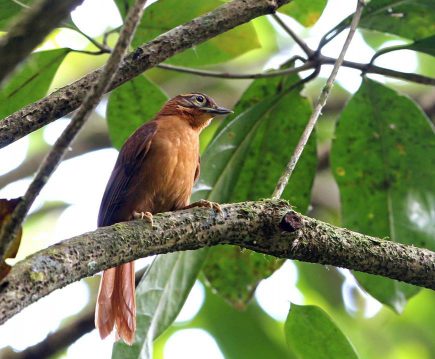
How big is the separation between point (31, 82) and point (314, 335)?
188cm

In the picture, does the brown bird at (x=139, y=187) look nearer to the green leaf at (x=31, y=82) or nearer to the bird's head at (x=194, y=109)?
the bird's head at (x=194, y=109)

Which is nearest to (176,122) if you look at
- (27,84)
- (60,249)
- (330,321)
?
(27,84)

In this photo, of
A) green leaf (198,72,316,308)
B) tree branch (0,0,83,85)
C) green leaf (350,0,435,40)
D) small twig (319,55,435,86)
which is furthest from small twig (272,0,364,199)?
tree branch (0,0,83,85)

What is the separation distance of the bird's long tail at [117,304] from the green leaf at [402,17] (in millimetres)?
1881

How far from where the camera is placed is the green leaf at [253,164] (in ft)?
14.7

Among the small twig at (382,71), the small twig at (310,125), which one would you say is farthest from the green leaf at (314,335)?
the small twig at (382,71)

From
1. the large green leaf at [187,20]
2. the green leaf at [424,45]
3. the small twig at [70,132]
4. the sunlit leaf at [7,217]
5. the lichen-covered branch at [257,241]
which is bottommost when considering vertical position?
the sunlit leaf at [7,217]

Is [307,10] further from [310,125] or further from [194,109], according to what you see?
[310,125]

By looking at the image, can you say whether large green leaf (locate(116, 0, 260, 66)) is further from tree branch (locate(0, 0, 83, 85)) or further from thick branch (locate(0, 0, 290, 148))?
tree branch (locate(0, 0, 83, 85))

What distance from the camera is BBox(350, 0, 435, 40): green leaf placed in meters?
4.27

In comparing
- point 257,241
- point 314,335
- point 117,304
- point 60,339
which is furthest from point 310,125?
point 60,339

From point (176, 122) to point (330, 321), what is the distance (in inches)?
77.5

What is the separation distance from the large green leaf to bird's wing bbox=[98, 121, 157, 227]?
1.73 feet

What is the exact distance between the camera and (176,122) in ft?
15.9
